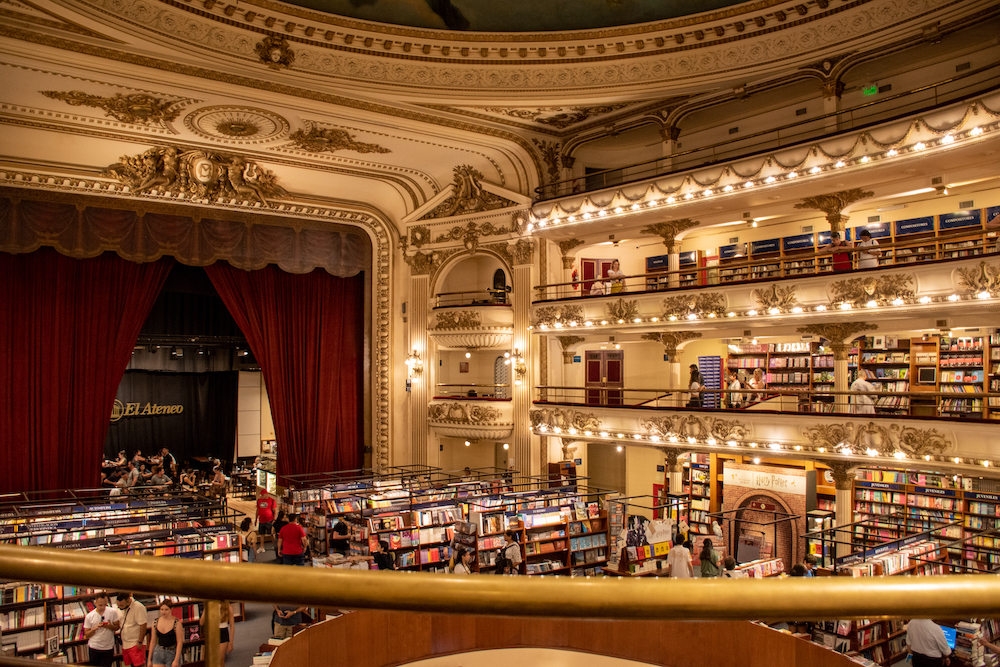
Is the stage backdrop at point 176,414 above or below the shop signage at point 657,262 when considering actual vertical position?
below

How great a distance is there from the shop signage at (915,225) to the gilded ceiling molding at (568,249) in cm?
657

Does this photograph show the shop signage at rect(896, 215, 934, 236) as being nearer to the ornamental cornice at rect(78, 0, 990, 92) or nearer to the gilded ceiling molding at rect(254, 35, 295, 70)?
the ornamental cornice at rect(78, 0, 990, 92)

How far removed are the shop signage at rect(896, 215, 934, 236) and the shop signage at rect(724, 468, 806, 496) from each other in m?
5.00

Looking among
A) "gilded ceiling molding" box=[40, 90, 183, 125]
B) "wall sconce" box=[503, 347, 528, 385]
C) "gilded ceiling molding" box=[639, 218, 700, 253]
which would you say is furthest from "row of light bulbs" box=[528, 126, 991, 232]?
"gilded ceiling molding" box=[40, 90, 183, 125]

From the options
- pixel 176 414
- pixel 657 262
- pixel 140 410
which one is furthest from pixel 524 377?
pixel 140 410

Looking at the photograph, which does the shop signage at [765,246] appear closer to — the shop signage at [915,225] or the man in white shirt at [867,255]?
the shop signage at [915,225]

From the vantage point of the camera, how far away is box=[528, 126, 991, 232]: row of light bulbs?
11.4 m

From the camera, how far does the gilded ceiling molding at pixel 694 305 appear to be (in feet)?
46.2

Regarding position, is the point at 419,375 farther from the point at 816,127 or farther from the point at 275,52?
the point at 816,127

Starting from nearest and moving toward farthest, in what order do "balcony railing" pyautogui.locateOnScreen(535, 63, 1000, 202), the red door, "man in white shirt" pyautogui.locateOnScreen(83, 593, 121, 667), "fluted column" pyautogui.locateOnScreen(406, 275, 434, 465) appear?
"man in white shirt" pyautogui.locateOnScreen(83, 593, 121, 667) → "balcony railing" pyautogui.locateOnScreen(535, 63, 1000, 202) → the red door → "fluted column" pyautogui.locateOnScreen(406, 275, 434, 465)

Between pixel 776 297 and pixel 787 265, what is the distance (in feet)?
7.75

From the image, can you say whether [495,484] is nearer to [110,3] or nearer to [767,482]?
[767,482]

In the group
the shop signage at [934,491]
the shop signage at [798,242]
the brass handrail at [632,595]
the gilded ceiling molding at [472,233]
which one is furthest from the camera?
the gilded ceiling molding at [472,233]

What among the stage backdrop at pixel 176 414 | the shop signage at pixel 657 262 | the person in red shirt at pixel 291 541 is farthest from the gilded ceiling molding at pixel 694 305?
the stage backdrop at pixel 176 414
